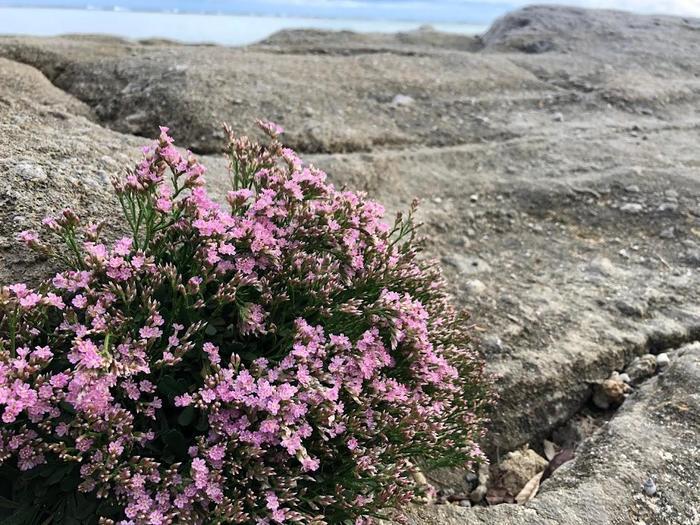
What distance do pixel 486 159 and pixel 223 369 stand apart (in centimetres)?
463

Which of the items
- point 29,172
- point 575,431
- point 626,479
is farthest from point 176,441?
point 575,431

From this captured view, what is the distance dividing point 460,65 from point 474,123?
1.83 m

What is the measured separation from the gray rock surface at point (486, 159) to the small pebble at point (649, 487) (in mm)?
35

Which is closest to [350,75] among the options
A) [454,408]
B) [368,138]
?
[368,138]

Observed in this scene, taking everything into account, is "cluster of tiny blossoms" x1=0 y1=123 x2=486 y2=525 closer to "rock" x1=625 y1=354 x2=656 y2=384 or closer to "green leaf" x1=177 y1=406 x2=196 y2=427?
"green leaf" x1=177 y1=406 x2=196 y2=427

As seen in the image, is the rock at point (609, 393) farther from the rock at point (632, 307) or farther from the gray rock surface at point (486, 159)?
the rock at point (632, 307)

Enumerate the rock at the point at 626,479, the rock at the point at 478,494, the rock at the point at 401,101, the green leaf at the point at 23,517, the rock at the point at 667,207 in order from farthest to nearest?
the rock at the point at 401,101, the rock at the point at 667,207, the rock at the point at 478,494, the rock at the point at 626,479, the green leaf at the point at 23,517

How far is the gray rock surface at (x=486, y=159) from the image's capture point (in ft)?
12.3

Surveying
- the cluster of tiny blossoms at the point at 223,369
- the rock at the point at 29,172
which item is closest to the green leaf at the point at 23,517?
the cluster of tiny blossoms at the point at 223,369

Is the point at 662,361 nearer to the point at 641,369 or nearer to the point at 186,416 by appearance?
the point at 641,369

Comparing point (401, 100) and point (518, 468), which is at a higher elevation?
point (401, 100)

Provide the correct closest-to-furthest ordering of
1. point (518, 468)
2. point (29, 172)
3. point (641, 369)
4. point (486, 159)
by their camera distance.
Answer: point (29, 172), point (518, 468), point (641, 369), point (486, 159)

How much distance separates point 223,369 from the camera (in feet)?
7.34

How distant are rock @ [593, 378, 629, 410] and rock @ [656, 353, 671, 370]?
11.1 inches
